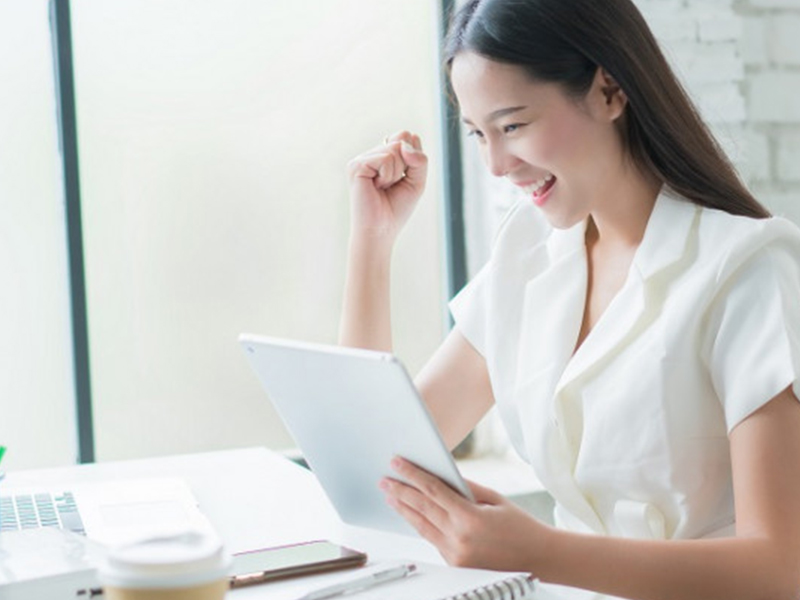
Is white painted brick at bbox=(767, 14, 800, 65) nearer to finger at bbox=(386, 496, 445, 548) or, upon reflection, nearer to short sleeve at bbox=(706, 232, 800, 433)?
short sleeve at bbox=(706, 232, 800, 433)

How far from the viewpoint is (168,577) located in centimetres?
58

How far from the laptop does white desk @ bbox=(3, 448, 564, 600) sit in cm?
5

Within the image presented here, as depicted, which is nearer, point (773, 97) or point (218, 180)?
point (773, 97)

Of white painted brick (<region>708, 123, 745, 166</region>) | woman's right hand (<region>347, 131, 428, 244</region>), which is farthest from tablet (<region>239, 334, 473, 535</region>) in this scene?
white painted brick (<region>708, 123, 745, 166</region>)

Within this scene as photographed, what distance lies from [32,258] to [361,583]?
1.48 m

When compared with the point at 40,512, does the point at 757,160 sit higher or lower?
higher

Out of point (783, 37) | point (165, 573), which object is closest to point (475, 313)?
point (165, 573)

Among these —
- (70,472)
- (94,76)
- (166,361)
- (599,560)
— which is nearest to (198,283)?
(166,361)

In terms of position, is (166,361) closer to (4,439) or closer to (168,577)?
(4,439)

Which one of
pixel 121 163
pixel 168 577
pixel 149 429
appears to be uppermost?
pixel 121 163

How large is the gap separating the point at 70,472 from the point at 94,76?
3.11 feet

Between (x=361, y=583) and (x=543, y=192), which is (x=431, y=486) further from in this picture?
(x=543, y=192)

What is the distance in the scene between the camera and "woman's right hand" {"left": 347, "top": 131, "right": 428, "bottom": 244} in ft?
4.63

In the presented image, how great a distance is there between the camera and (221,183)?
223cm
